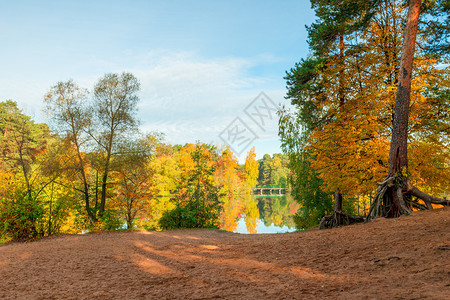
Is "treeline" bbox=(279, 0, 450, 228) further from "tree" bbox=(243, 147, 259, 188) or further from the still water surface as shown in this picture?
"tree" bbox=(243, 147, 259, 188)

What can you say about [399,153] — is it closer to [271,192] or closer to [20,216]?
[20,216]

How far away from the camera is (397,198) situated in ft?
25.4

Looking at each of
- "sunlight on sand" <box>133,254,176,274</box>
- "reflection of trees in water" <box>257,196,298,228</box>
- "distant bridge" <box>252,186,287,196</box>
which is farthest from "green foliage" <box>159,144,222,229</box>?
"distant bridge" <box>252,186,287,196</box>

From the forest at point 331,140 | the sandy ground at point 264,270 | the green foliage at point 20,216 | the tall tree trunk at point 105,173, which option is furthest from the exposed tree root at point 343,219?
the tall tree trunk at point 105,173

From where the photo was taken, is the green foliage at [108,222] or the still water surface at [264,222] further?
the still water surface at [264,222]

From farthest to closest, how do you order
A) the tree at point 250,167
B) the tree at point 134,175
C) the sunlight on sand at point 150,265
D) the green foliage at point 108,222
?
the tree at point 250,167 < the tree at point 134,175 < the green foliage at point 108,222 < the sunlight on sand at point 150,265

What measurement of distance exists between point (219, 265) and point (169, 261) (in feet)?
3.98

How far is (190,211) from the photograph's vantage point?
13.5 meters

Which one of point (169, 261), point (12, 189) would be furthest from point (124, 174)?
point (169, 261)

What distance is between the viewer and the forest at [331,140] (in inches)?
352

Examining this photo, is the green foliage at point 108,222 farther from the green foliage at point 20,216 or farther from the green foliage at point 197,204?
the green foliage at point 20,216

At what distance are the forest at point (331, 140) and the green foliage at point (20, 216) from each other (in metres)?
0.03

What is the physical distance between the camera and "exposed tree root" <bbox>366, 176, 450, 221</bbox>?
7699 mm

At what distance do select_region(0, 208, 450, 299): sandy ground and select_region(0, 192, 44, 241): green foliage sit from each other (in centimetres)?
303
